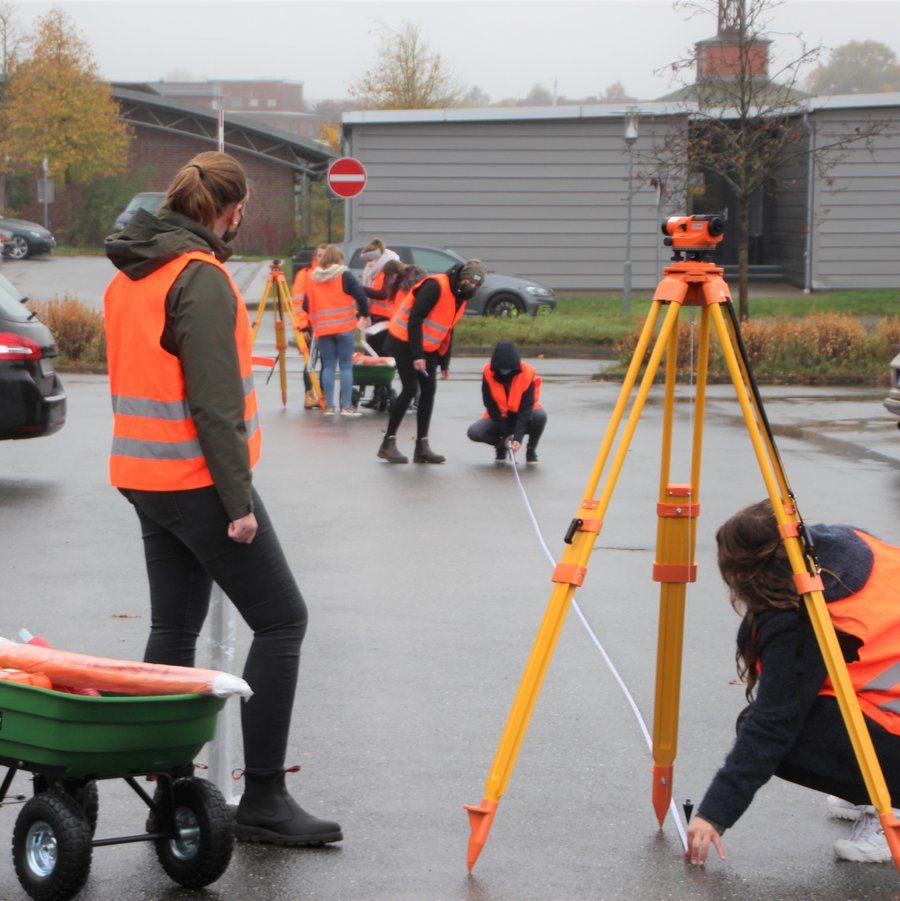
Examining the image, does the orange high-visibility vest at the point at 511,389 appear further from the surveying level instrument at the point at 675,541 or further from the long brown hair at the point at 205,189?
the long brown hair at the point at 205,189

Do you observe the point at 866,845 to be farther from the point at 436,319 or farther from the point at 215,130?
the point at 215,130

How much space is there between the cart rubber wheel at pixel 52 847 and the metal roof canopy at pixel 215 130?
50.4 meters

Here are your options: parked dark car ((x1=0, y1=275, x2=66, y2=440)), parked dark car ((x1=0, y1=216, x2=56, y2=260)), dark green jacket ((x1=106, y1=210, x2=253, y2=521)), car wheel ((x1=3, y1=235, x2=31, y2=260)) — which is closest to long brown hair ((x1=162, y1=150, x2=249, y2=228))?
dark green jacket ((x1=106, y1=210, x2=253, y2=521))

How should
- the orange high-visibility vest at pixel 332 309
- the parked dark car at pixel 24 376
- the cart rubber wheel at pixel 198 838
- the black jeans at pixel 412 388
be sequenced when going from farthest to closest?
the orange high-visibility vest at pixel 332 309, the black jeans at pixel 412 388, the parked dark car at pixel 24 376, the cart rubber wheel at pixel 198 838

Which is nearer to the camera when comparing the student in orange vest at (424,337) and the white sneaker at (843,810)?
the white sneaker at (843,810)

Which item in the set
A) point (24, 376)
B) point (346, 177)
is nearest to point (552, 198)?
point (346, 177)

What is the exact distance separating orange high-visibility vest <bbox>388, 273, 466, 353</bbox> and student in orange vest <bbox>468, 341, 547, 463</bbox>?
47 centimetres

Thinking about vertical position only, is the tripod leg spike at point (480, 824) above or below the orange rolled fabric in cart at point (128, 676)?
below

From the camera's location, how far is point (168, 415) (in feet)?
13.5

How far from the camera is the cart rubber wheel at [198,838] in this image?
386cm

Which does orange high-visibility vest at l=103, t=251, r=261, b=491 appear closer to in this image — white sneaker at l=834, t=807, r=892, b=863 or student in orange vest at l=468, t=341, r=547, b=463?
white sneaker at l=834, t=807, r=892, b=863

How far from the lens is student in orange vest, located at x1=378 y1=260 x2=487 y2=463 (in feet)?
40.1

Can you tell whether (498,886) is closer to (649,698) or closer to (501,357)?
(649,698)

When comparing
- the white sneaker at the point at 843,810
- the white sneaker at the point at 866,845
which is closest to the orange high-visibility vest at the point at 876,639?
the white sneaker at the point at 866,845
